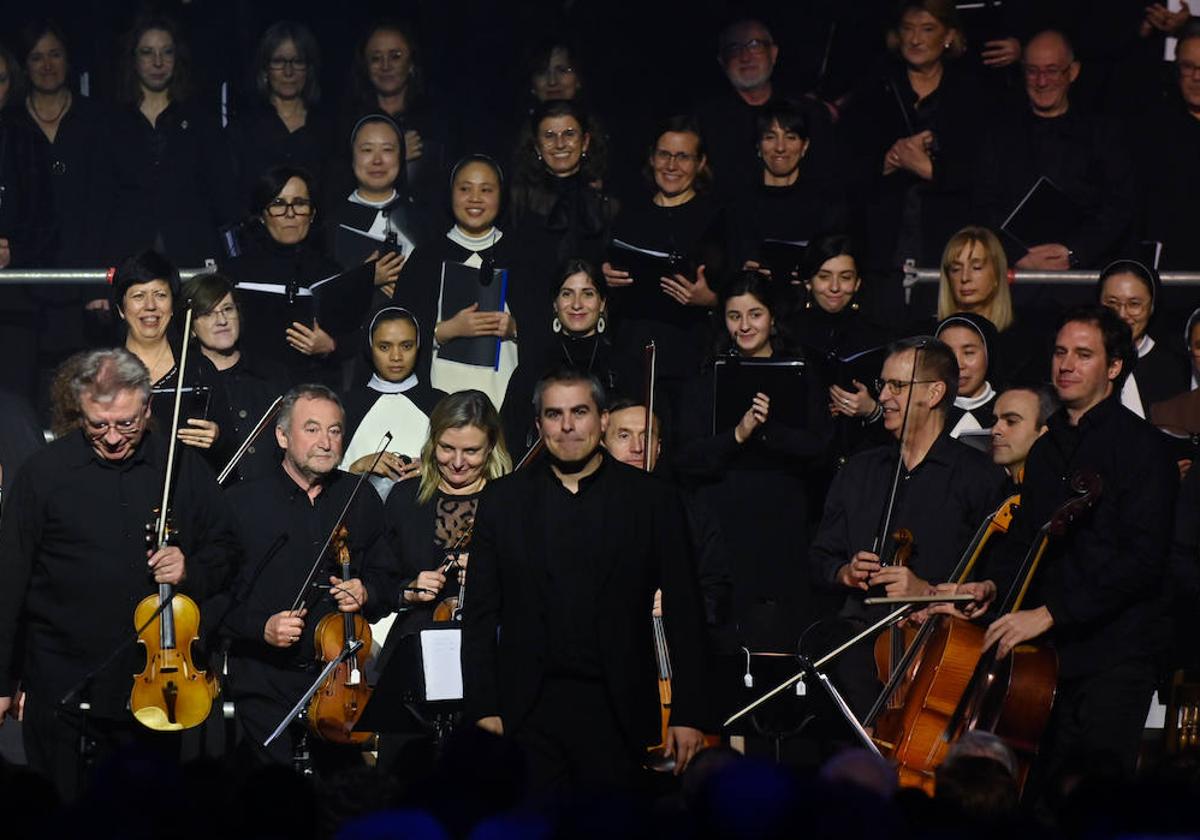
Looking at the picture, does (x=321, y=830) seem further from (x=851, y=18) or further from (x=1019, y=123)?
(x=851, y=18)

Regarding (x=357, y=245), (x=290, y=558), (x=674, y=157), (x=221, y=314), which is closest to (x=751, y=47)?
(x=674, y=157)

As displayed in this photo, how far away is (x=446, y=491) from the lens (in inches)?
292

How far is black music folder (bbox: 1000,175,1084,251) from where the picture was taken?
874cm

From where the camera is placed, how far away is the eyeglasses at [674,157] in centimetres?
875

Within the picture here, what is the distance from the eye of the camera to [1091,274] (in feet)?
28.3

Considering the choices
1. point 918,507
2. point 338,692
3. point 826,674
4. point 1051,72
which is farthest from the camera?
point 1051,72

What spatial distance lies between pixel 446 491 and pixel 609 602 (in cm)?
192

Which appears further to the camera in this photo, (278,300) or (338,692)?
(278,300)

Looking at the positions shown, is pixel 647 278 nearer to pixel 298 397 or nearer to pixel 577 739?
pixel 298 397

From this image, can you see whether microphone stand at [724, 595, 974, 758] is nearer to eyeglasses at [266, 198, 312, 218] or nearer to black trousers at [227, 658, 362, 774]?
black trousers at [227, 658, 362, 774]

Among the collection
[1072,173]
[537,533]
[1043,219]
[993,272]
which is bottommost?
[537,533]

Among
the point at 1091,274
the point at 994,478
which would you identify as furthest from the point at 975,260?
the point at 994,478

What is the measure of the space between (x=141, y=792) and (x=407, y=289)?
5.71 meters

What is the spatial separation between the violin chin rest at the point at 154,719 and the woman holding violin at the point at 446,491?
1.12 meters
